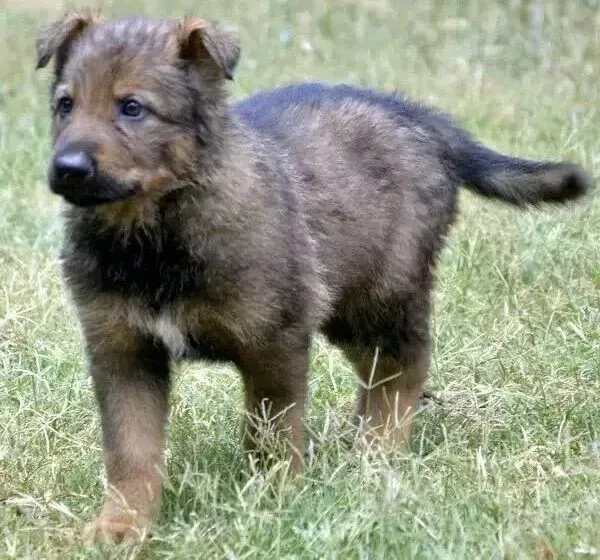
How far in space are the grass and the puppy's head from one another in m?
0.96

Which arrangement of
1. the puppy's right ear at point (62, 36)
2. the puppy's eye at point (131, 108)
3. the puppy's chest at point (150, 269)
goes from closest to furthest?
the puppy's eye at point (131, 108), the puppy's chest at point (150, 269), the puppy's right ear at point (62, 36)

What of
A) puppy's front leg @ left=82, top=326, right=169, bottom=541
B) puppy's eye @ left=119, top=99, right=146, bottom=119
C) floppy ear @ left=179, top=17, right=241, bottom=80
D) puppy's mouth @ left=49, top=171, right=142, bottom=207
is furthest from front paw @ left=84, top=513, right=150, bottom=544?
floppy ear @ left=179, top=17, right=241, bottom=80

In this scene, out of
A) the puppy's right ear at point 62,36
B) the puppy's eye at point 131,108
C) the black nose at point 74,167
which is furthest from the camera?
the puppy's right ear at point 62,36

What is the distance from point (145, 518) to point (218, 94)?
1.32m

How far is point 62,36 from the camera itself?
4.21 metres

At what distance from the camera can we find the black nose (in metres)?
3.77

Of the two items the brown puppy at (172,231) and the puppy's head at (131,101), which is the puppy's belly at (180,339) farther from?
the puppy's head at (131,101)

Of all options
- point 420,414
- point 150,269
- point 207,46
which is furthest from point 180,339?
point 420,414

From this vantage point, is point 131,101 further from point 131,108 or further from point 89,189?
point 89,189

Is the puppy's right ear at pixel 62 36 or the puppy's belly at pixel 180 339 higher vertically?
the puppy's right ear at pixel 62 36

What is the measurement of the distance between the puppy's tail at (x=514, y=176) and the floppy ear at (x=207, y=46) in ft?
4.33

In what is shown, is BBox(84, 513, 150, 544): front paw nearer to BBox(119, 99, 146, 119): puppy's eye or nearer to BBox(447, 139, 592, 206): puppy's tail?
BBox(119, 99, 146, 119): puppy's eye

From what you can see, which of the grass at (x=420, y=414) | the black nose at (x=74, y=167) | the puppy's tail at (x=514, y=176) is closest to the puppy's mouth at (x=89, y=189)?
the black nose at (x=74, y=167)

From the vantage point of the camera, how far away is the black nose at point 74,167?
377cm
